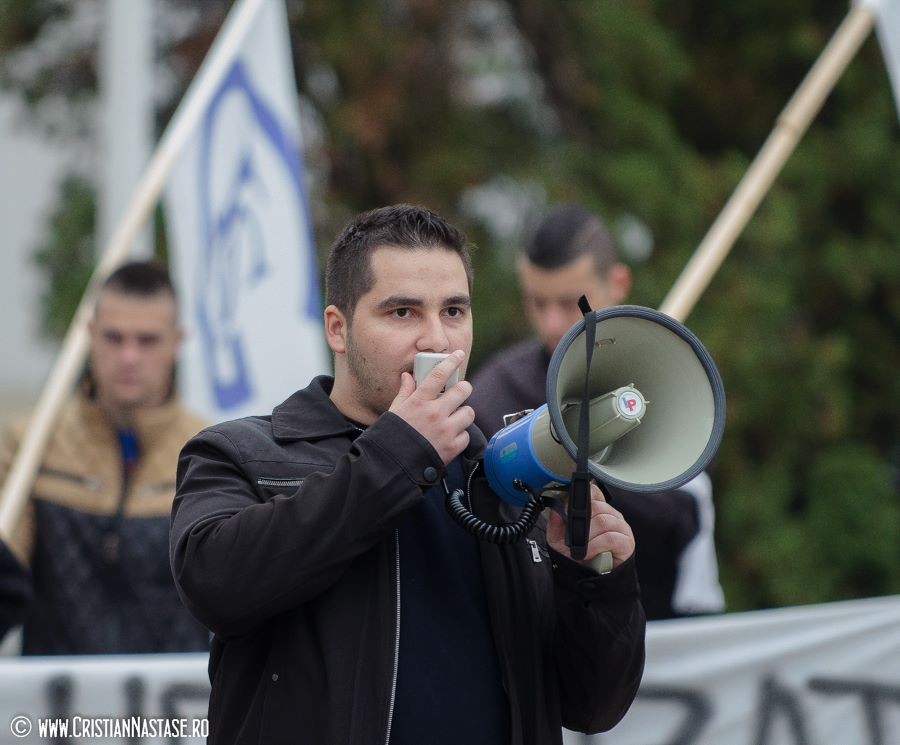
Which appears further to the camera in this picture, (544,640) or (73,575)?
(73,575)

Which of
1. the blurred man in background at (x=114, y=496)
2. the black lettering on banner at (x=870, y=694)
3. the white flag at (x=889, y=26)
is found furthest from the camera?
the white flag at (x=889, y=26)

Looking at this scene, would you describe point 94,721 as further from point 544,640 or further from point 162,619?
point 544,640

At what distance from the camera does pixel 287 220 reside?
507cm

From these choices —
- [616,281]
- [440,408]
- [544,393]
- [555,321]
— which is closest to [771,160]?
[616,281]

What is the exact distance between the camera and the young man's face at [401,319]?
2.20m

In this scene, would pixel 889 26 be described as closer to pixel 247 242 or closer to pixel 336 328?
pixel 247 242

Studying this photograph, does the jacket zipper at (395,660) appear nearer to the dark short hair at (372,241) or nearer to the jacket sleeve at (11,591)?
the dark short hair at (372,241)

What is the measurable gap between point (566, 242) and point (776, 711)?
138 cm

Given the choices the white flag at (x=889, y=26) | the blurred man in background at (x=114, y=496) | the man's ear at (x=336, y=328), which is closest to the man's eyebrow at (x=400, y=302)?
the man's ear at (x=336, y=328)

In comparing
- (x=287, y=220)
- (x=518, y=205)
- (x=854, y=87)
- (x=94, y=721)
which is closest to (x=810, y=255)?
(x=854, y=87)

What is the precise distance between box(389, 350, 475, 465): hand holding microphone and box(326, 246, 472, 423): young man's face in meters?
0.09

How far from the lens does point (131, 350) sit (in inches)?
162

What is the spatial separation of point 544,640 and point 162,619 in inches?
70.7
